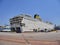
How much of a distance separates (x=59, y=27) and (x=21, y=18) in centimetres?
4629

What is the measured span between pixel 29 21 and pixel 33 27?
10.7ft

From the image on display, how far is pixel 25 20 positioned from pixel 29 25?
3094 mm

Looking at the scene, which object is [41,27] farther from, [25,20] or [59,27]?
[59,27]

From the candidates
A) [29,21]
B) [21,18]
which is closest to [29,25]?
[29,21]

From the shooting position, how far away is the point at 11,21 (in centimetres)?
5441

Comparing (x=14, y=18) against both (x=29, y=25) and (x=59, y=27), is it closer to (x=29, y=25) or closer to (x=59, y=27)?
(x=29, y=25)

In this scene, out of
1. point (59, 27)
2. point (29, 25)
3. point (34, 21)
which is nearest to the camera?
point (29, 25)

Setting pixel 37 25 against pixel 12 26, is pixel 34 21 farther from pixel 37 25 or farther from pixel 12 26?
pixel 12 26

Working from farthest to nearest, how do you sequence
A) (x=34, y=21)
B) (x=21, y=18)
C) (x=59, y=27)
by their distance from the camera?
1. (x=59, y=27)
2. (x=34, y=21)
3. (x=21, y=18)

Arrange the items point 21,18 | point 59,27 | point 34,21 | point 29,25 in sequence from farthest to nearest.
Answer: point 59,27, point 34,21, point 29,25, point 21,18

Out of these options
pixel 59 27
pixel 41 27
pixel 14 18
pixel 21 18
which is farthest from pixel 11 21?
pixel 59 27

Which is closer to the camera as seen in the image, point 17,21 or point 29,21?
point 17,21

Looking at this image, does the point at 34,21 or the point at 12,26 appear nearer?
the point at 12,26

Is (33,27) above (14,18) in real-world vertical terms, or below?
below
